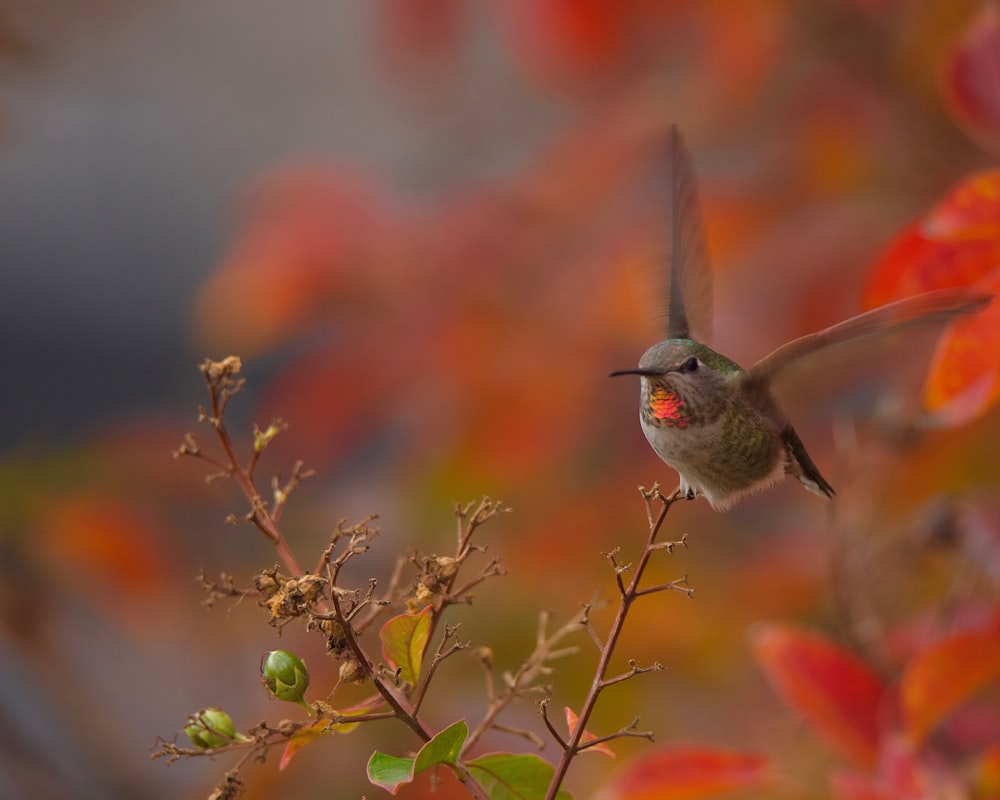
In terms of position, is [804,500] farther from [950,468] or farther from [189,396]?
[189,396]

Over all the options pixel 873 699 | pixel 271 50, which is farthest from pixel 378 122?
pixel 873 699

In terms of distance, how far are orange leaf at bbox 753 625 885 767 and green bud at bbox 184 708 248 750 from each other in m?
0.56

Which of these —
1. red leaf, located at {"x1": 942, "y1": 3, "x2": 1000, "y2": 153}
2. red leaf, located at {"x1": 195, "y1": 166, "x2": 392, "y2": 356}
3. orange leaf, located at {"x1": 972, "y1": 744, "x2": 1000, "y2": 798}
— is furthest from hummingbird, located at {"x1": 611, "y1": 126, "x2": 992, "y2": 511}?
red leaf, located at {"x1": 195, "y1": 166, "x2": 392, "y2": 356}

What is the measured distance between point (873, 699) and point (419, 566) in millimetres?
595

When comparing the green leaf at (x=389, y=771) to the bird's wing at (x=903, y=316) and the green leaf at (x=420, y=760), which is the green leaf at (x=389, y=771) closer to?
the green leaf at (x=420, y=760)

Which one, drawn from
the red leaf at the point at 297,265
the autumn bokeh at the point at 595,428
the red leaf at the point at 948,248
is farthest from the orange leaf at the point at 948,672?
the red leaf at the point at 297,265

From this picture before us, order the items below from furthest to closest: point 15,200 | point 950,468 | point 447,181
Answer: point 15,200
point 447,181
point 950,468

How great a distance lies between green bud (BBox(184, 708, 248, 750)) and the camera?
522 mm

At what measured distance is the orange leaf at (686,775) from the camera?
0.91 m

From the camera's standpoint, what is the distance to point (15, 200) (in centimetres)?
419

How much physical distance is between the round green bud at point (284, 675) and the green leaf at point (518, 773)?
0.35ft

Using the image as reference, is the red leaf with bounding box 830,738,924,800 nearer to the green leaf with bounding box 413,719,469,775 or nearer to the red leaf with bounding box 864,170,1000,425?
the red leaf with bounding box 864,170,1000,425

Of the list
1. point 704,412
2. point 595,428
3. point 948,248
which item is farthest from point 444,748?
point 595,428

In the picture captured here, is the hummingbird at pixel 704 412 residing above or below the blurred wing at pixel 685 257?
below
